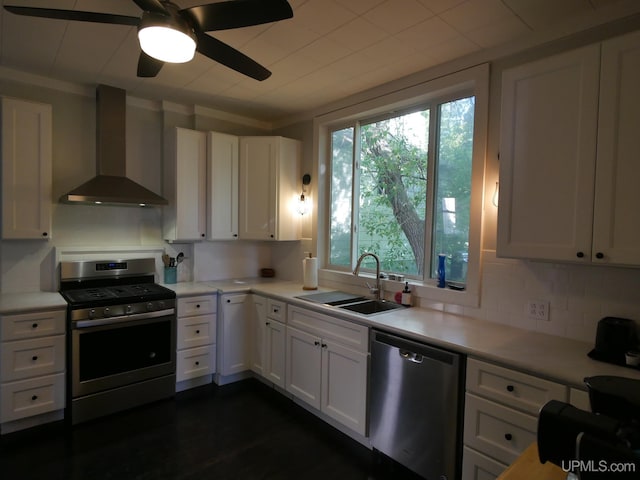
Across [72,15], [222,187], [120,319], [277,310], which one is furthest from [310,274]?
[72,15]

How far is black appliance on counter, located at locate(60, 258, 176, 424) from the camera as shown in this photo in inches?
105

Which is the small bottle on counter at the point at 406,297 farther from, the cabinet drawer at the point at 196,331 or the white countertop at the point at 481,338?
the cabinet drawer at the point at 196,331

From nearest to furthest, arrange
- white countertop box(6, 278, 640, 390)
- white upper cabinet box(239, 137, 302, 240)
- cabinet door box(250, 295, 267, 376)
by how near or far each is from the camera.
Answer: white countertop box(6, 278, 640, 390)
cabinet door box(250, 295, 267, 376)
white upper cabinet box(239, 137, 302, 240)

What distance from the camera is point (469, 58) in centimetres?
242

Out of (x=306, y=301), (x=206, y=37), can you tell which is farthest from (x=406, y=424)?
(x=206, y=37)

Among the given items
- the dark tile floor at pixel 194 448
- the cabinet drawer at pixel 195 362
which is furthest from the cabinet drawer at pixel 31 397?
the cabinet drawer at pixel 195 362

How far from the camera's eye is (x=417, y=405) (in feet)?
6.75

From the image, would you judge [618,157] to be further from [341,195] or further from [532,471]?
[341,195]

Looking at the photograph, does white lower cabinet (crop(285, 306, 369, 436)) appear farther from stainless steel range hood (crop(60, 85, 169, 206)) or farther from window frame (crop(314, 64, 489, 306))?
stainless steel range hood (crop(60, 85, 169, 206))

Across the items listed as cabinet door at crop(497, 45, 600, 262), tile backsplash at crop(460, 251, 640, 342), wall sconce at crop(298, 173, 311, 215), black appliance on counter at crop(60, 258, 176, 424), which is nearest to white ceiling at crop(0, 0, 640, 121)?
cabinet door at crop(497, 45, 600, 262)

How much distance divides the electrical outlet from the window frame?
0.30 metres

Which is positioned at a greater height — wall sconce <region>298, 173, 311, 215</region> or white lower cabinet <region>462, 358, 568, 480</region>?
wall sconce <region>298, 173, 311, 215</region>

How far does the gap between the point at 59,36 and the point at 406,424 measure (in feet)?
10.1

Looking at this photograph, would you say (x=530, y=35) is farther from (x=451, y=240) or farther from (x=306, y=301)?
(x=306, y=301)
